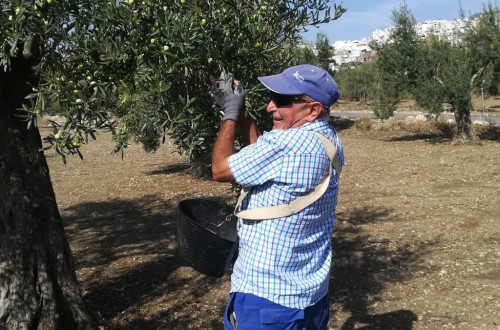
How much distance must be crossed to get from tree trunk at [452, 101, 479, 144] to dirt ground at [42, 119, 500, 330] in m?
4.87

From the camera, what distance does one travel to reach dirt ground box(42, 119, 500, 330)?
5477 mm

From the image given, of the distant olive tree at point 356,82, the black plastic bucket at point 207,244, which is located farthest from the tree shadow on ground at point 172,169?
the distant olive tree at point 356,82

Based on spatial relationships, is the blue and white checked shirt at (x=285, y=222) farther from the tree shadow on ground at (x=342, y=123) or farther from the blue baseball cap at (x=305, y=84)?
the tree shadow on ground at (x=342, y=123)

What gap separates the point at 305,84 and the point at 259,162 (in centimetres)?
44

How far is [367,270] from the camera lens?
21.8 feet

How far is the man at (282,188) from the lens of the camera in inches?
99.9

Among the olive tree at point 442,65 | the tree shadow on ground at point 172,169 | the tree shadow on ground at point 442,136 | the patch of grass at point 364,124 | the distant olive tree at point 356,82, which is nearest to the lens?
the tree shadow on ground at point 172,169

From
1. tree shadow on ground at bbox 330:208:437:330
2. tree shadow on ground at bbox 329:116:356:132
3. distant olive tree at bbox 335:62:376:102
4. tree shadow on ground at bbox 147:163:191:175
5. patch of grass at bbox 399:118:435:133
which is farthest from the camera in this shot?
distant olive tree at bbox 335:62:376:102

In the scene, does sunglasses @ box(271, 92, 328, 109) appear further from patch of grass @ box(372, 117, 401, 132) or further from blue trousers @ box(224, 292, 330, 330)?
patch of grass @ box(372, 117, 401, 132)

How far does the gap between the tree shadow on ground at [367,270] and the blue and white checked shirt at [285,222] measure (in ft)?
8.90

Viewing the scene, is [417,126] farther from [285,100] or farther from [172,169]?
[285,100]

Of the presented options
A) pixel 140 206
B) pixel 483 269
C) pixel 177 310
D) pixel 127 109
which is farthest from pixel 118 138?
pixel 140 206

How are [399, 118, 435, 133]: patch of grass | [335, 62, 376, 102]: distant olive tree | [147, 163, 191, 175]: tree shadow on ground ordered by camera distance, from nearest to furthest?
[147, 163, 191, 175]: tree shadow on ground < [399, 118, 435, 133]: patch of grass < [335, 62, 376, 102]: distant olive tree

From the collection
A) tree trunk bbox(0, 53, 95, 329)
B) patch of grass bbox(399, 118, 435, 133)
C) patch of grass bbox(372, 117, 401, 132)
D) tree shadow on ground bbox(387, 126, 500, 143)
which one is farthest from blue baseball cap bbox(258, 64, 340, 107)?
patch of grass bbox(372, 117, 401, 132)
